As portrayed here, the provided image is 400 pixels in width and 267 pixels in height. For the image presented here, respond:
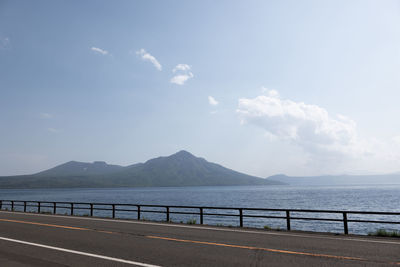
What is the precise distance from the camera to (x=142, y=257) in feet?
26.7

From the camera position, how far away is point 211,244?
10.1m

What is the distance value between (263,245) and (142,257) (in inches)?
160

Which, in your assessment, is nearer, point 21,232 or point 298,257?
point 298,257

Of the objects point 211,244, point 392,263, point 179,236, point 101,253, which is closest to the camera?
point 392,263

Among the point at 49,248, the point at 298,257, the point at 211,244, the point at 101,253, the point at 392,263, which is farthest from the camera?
the point at 211,244

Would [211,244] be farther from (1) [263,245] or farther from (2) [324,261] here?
(2) [324,261]

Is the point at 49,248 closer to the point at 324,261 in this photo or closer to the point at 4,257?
the point at 4,257

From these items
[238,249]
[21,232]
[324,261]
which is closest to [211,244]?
[238,249]

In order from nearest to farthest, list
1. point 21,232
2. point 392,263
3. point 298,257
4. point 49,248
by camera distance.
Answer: point 392,263 → point 298,257 → point 49,248 → point 21,232

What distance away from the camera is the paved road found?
767 centimetres

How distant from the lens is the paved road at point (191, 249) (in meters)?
7.67

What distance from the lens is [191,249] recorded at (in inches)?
362

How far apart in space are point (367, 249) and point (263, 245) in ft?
10.3

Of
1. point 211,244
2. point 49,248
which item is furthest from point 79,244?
point 211,244
